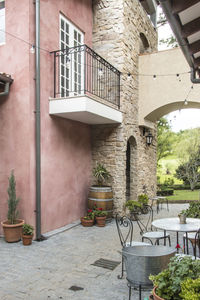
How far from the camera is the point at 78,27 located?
25.2 feet

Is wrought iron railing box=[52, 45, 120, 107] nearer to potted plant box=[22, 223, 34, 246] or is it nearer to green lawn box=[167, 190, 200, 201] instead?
potted plant box=[22, 223, 34, 246]

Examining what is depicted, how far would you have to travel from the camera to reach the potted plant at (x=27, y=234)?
5.43 m

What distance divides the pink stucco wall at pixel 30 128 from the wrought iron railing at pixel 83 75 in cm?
32

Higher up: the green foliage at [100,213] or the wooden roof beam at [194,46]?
the wooden roof beam at [194,46]

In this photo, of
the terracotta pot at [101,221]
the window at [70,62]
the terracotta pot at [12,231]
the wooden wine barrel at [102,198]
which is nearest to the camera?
the terracotta pot at [12,231]

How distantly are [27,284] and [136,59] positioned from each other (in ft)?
24.9

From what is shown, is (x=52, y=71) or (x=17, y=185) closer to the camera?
(x=17, y=185)

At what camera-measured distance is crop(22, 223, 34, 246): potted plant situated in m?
5.43

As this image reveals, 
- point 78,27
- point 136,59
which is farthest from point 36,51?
point 136,59

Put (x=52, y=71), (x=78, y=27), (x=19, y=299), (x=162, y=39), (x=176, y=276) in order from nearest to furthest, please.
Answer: (x=176, y=276)
(x=19, y=299)
(x=52, y=71)
(x=78, y=27)
(x=162, y=39)

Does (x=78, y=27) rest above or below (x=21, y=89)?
above

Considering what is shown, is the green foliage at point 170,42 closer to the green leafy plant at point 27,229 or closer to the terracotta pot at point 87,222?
the terracotta pot at point 87,222

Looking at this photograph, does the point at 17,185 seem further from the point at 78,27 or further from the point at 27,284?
the point at 78,27

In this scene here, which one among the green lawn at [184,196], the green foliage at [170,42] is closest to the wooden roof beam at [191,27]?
the green lawn at [184,196]
